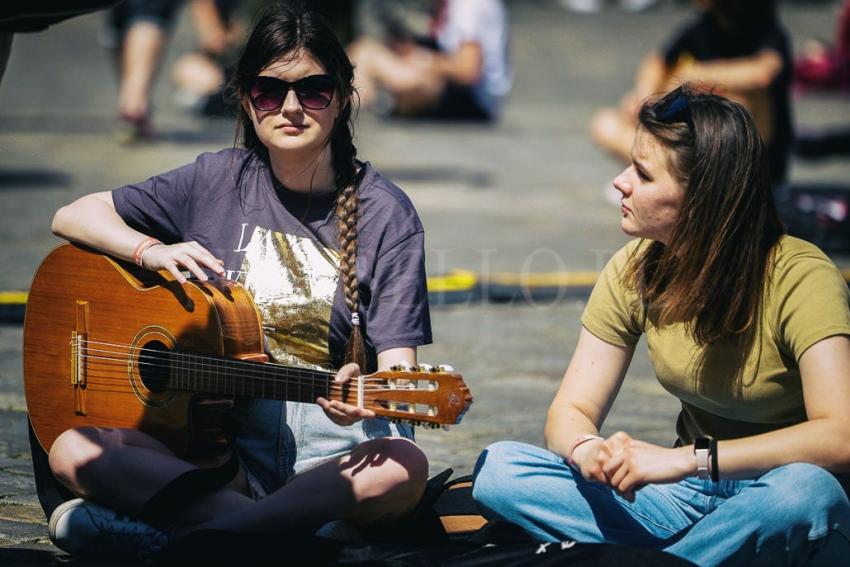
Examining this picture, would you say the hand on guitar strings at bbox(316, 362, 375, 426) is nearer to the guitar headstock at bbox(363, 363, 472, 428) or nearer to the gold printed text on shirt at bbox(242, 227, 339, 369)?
the guitar headstock at bbox(363, 363, 472, 428)

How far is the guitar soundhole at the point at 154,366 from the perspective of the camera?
3.37 m

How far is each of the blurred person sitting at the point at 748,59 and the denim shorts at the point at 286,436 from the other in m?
5.03

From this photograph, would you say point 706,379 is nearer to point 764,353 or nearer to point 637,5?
point 764,353

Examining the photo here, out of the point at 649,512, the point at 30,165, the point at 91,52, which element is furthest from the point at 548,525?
the point at 91,52

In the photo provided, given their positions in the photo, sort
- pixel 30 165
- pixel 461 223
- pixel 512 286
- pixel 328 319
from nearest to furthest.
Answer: pixel 328 319, pixel 512 286, pixel 461 223, pixel 30 165

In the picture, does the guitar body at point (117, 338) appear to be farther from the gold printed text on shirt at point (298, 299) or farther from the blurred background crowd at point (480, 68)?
the blurred background crowd at point (480, 68)


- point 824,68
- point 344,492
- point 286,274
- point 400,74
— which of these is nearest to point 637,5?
point 824,68

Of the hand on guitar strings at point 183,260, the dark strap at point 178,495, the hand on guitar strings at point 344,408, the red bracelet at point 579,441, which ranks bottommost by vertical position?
the dark strap at point 178,495

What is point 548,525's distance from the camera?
3203mm

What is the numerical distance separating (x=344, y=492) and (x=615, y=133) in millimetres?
6728

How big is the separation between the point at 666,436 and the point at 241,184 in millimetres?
1817

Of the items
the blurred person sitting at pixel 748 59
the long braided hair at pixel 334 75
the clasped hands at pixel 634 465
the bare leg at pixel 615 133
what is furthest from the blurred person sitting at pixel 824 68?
the clasped hands at pixel 634 465

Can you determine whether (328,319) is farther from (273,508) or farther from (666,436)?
(666,436)

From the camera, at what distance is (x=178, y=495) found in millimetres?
3281
